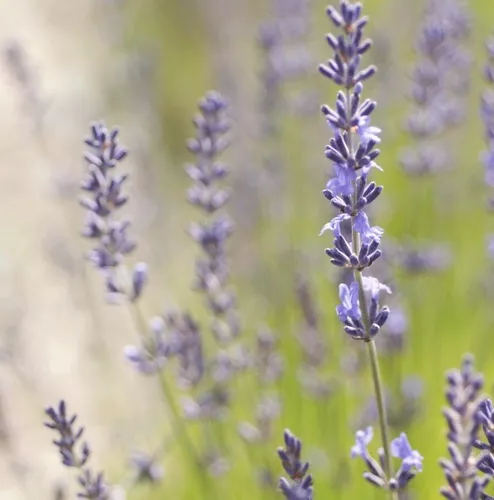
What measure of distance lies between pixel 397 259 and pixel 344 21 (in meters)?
1.94

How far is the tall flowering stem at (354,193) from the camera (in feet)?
5.24

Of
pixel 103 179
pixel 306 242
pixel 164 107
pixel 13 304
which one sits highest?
pixel 164 107

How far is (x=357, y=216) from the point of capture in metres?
1.64

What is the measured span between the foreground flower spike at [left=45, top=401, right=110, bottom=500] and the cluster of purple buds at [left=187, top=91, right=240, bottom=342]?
3.26 ft

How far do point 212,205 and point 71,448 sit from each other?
44.3 inches

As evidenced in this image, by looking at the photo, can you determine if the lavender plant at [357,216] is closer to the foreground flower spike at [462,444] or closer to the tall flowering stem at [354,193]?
the tall flowering stem at [354,193]

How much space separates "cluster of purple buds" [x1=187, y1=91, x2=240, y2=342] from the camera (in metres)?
2.54

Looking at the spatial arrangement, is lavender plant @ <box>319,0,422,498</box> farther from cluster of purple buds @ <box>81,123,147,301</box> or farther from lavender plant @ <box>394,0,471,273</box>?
lavender plant @ <box>394,0,471,273</box>


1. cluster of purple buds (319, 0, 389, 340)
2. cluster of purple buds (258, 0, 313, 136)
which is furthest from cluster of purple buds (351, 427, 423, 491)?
cluster of purple buds (258, 0, 313, 136)

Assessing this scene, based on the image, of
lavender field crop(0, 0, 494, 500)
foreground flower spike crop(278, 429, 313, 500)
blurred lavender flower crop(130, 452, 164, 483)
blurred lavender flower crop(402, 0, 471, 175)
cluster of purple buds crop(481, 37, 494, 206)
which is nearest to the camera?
foreground flower spike crop(278, 429, 313, 500)

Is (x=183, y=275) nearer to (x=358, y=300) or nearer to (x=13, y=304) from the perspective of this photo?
(x=13, y=304)

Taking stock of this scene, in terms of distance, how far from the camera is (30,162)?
21.2 feet

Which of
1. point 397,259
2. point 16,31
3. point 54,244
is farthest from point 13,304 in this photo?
point 16,31

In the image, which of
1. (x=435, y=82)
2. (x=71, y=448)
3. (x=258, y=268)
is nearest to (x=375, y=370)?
(x=71, y=448)
